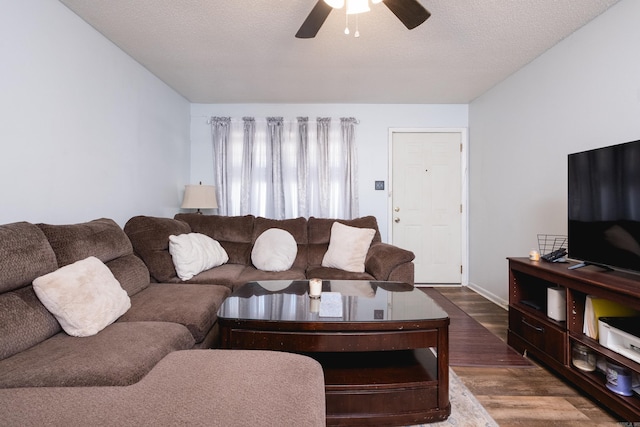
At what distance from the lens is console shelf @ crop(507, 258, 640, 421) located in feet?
5.01

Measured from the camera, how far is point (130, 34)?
250 cm

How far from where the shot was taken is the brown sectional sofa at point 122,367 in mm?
861

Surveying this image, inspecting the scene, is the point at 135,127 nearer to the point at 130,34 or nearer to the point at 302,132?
the point at 130,34

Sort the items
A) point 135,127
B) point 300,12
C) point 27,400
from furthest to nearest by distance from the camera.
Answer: point 135,127 < point 300,12 < point 27,400

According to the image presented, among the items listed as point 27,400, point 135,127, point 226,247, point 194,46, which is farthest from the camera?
point 226,247

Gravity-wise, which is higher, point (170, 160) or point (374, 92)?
point (374, 92)

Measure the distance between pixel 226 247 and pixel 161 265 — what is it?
31.8 inches

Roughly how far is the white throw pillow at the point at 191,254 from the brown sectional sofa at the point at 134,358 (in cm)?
7

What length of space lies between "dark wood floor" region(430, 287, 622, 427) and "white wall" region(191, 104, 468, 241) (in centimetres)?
232

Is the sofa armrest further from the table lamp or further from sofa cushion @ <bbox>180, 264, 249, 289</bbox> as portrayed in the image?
the table lamp

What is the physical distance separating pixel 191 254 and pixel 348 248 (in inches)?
55.6

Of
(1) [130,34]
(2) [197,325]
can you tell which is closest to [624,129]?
(2) [197,325]

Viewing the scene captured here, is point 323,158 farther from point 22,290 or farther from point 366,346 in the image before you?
point 22,290

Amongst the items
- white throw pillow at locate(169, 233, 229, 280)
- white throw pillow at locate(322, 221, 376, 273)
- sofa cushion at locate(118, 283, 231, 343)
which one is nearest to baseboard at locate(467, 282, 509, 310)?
A: white throw pillow at locate(322, 221, 376, 273)
